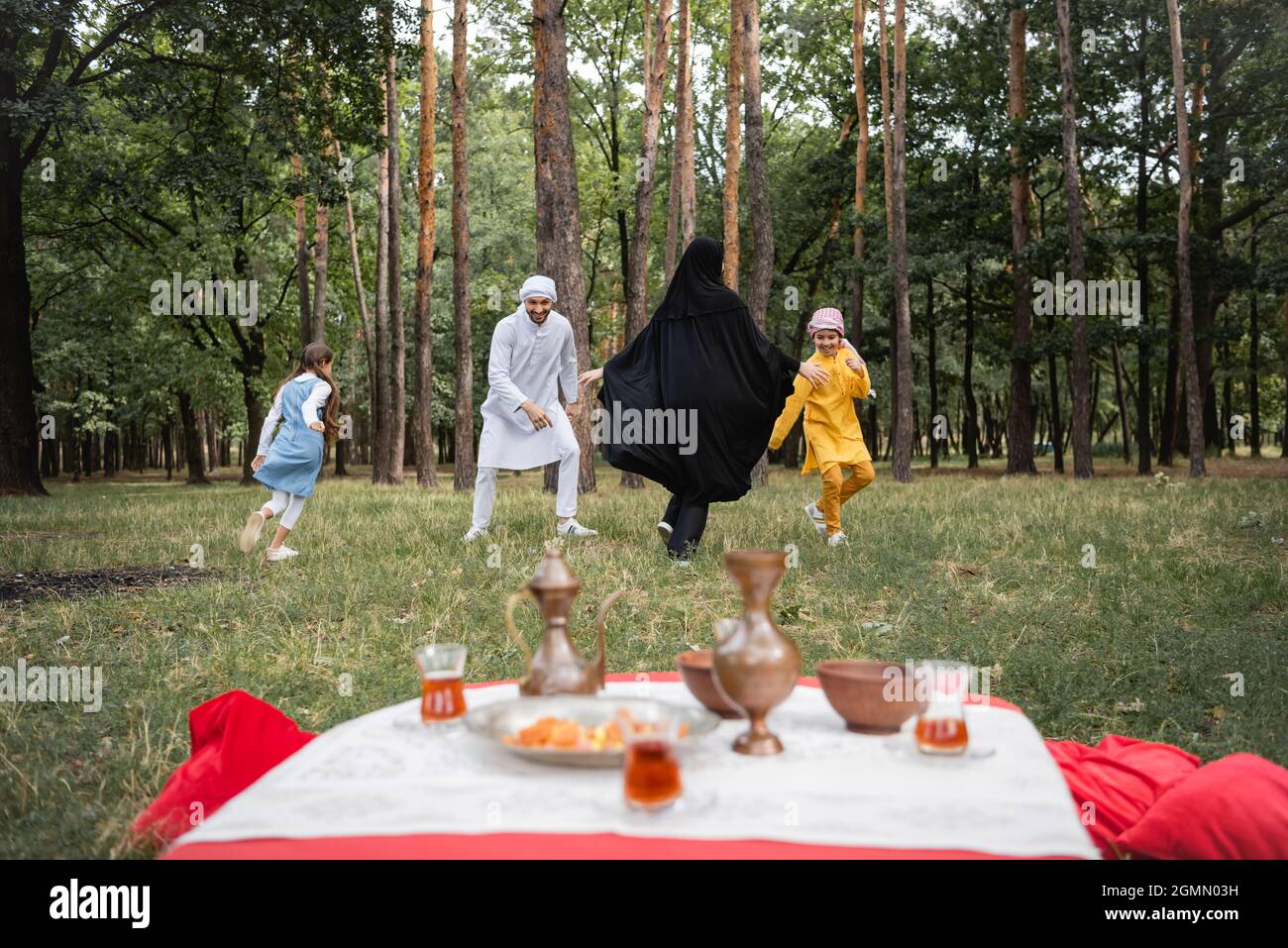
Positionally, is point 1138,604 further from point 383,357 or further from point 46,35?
point 46,35

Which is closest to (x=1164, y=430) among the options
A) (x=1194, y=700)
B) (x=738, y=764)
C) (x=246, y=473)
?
(x=1194, y=700)

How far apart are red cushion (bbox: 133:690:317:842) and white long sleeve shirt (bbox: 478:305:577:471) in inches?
243

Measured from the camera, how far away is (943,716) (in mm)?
2209

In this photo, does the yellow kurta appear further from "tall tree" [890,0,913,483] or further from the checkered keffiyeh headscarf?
"tall tree" [890,0,913,483]

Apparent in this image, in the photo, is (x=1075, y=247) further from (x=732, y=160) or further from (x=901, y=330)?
(x=732, y=160)

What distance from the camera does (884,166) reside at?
26703 millimetres

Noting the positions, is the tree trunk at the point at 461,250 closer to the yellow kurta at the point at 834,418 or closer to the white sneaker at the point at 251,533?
the white sneaker at the point at 251,533

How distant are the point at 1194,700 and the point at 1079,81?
2194 centimetres

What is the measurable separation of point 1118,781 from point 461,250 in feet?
60.9

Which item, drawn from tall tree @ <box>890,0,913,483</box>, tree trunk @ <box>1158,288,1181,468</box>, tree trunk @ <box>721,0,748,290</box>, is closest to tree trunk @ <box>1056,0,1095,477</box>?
tall tree @ <box>890,0,913,483</box>

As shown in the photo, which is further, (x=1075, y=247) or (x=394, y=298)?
(x=394, y=298)

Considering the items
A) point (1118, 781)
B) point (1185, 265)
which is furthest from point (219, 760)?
point (1185, 265)

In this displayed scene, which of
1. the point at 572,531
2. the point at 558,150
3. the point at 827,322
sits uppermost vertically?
the point at 558,150

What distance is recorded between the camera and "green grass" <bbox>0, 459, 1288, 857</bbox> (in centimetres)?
492
